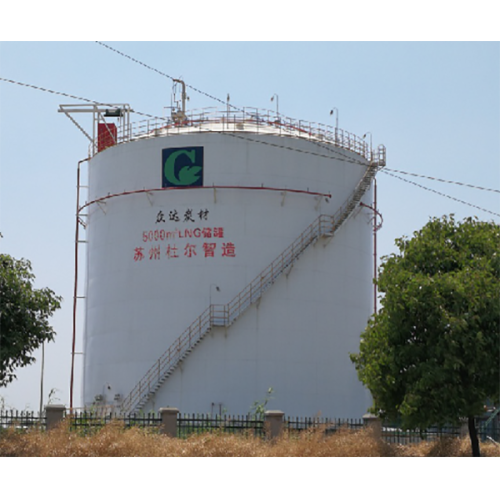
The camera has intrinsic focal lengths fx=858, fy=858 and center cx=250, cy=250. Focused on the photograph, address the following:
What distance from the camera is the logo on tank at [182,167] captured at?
125 ft

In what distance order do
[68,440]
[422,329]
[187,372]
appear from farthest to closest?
1. [187,372]
2. [422,329]
3. [68,440]

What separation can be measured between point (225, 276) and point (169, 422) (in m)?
8.76

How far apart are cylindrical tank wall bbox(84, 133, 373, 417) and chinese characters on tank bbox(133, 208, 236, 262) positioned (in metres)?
0.04

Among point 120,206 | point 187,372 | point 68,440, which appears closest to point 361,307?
point 187,372

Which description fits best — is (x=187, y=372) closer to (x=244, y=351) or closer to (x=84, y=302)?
(x=244, y=351)

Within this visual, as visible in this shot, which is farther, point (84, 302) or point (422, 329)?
point (84, 302)

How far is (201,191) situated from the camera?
37.8 meters

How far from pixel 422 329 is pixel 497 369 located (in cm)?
256

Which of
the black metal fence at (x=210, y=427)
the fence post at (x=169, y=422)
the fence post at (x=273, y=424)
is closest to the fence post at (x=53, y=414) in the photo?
the fence post at (x=169, y=422)

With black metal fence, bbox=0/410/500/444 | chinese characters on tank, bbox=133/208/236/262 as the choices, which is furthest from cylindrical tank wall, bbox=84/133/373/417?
black metal fence, bbox=0/410/500/444

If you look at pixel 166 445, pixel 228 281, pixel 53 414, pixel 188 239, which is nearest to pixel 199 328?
pixel 228 281

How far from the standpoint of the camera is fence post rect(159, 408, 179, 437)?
30016 mm

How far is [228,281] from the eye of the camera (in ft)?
122

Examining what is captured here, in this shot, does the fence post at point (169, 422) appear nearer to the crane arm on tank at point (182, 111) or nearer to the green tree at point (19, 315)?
the green tree at point (19, 315)
